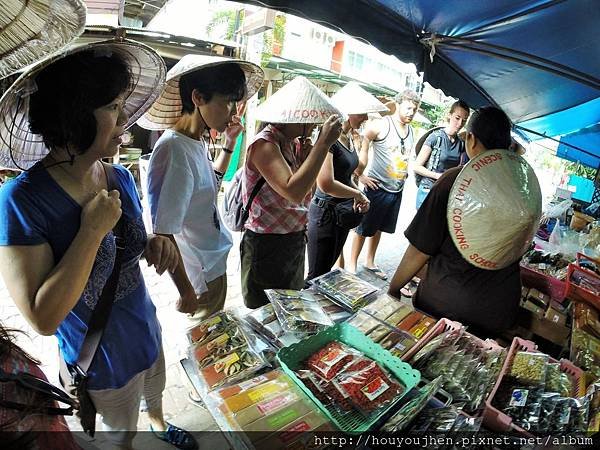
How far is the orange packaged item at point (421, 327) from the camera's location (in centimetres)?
147

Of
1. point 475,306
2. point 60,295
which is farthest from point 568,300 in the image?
point 60,295

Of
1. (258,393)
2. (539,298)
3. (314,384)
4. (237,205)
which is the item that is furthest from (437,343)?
(237,205)

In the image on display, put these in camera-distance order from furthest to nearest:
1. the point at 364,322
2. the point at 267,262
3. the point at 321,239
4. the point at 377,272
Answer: the point at 377,272 → the point at 321,239 → the point at 267,262 → the point at 364,322

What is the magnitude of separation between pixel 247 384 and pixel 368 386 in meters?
0.38

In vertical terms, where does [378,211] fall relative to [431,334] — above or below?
above

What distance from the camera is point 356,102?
3.04 meters

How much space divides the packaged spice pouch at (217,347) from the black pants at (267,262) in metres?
0.79

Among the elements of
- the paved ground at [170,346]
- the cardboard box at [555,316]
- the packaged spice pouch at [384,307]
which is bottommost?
the paved ground at [170,346]

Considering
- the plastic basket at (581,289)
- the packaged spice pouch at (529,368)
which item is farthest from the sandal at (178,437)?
the plastic basket at (581,289)

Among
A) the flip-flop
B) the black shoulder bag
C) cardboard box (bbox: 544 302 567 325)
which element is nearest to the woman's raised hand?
the black shoulder bag

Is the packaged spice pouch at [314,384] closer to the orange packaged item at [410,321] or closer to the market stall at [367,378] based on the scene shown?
the market stall at [367,378]

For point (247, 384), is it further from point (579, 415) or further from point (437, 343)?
point (579, 415)

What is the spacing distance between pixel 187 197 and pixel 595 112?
5009 millimetres

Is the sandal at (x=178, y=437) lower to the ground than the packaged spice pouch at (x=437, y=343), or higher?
lower
